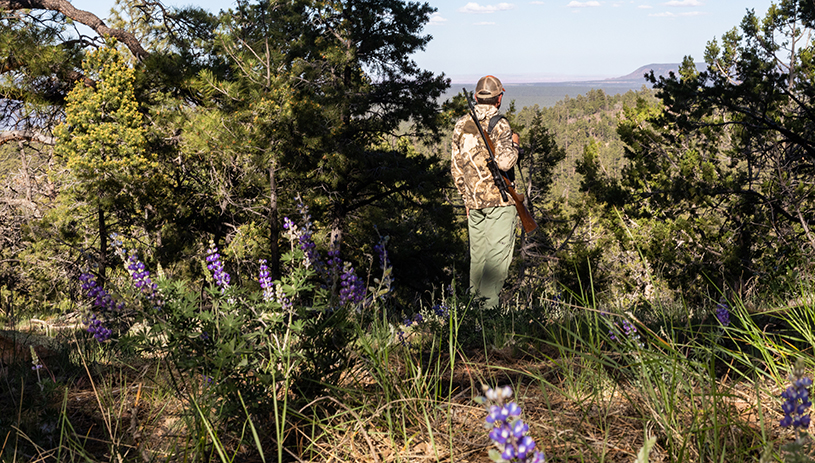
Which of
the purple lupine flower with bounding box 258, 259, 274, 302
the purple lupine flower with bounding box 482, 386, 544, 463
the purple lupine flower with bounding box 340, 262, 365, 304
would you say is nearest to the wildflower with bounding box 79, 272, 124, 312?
the purple lupine flower with bounding box 258, 259, 274, 302

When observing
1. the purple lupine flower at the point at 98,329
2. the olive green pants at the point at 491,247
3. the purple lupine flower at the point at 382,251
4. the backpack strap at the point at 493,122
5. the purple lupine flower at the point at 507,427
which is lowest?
the olive green pants at the point at 491,247

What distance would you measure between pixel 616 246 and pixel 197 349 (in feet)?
103

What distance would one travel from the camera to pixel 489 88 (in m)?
4.41

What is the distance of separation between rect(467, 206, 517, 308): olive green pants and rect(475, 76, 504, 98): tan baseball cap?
3.15 feet

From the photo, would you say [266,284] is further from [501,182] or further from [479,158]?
[479,158]

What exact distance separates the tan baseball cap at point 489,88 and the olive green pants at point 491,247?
3.15 feet

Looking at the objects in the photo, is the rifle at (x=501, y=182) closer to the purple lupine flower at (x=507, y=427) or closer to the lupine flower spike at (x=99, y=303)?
the lupine flower spike at (x=99, y=303)

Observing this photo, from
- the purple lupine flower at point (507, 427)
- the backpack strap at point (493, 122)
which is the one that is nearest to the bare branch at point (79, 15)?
the backpack strap at point (493, 122)

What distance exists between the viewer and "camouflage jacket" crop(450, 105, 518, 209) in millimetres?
4348

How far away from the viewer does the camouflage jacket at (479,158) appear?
435 cm

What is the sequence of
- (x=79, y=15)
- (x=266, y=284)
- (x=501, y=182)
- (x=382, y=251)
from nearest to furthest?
(x=266, y=284)
(x=382, y=251)
(x=501, y=182)
(x=79, y=15)

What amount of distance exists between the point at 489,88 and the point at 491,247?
4.43 ft

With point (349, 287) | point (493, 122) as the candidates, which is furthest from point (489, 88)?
point (349, 287)

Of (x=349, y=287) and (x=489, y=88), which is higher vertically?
(x=489, y=88)
